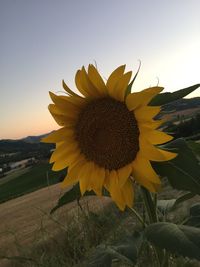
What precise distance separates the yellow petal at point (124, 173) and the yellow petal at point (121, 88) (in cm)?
25

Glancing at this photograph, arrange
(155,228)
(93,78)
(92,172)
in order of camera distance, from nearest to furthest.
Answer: (155,228)
(93,78)
(92,172)

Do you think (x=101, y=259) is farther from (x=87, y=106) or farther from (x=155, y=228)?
(x=87, y=106)

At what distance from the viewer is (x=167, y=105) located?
63.1 inches

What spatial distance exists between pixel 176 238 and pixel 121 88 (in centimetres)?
54

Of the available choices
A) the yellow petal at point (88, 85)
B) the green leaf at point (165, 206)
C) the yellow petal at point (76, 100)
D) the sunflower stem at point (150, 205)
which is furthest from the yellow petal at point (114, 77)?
the green leaf at point (165, 206)

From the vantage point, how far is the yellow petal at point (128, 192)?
65.6 inches

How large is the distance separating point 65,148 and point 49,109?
0.18 metres

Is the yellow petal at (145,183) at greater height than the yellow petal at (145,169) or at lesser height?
lesser

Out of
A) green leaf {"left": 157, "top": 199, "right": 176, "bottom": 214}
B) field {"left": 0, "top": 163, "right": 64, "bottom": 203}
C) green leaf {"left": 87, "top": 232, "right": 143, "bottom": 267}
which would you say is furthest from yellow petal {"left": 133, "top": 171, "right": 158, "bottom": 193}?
field {"left": 0, "top": 163, "right": 64, "bottom": 203}

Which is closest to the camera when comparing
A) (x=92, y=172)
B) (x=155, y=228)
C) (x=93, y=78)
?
(x=155, y=228)

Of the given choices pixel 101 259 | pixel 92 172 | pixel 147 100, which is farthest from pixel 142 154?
pixel 101 259

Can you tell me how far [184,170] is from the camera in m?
1.59

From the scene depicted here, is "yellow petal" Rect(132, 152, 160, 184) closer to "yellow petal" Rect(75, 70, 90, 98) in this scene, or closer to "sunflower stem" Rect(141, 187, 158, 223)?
"sunflower stem" Rect(141, 187, 158, 223)

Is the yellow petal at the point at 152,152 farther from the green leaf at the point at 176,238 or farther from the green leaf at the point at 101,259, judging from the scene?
the green leaf at the point at 101,259
